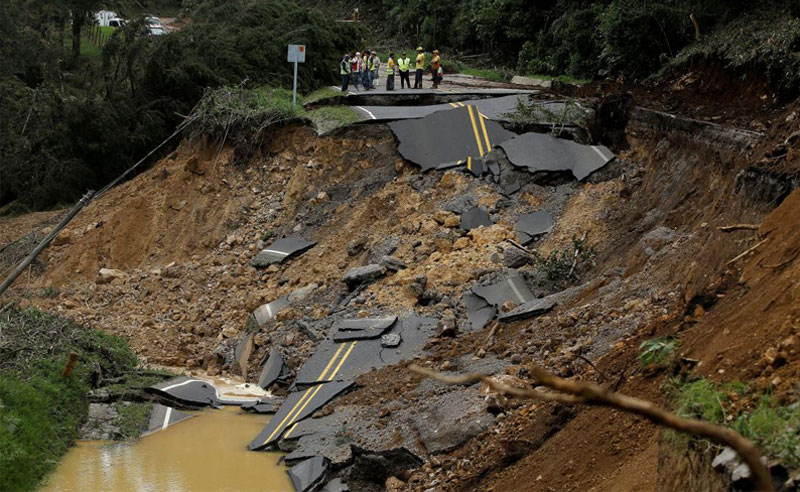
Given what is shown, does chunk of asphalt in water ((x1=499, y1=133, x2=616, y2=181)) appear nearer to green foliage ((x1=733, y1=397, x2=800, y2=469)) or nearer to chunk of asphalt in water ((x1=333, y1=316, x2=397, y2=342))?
chunk of asphalt in water ((x1=333, y1=316, x2=397, y2=342))

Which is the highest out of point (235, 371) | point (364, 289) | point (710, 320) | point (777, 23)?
point (777, 23)

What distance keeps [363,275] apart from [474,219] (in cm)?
262

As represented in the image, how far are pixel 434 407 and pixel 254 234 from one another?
11.5 meters

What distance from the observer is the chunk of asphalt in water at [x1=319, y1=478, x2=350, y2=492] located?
454 inches

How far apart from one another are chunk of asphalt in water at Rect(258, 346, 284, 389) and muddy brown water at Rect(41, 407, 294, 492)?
1545mm

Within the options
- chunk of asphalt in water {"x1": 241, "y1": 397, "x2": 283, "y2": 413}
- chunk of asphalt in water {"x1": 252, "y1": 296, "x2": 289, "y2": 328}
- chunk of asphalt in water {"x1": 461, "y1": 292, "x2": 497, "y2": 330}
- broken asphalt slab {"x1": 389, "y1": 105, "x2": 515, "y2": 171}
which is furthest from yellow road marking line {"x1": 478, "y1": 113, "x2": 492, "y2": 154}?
chunk of asphalt in water {"x1": 241, "y1": 397, "x2": 283, "y2": 413}

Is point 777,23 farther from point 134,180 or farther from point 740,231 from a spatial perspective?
point 134,180

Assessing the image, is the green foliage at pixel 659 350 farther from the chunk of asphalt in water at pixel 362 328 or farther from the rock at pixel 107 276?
the rock at pixel 107 276

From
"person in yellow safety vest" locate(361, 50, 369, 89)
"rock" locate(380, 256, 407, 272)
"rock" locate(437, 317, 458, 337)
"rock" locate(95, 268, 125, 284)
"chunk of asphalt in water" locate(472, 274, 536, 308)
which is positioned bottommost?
"rock" locate(95, 268, 125, 284)

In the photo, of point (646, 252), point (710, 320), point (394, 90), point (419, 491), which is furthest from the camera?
point (394, 90)

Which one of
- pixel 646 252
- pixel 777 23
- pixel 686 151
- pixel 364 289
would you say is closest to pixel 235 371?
pixel 364 289

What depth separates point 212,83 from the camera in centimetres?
2794

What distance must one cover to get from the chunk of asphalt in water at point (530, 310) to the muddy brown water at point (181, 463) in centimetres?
419

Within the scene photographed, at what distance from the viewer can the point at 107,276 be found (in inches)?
886
